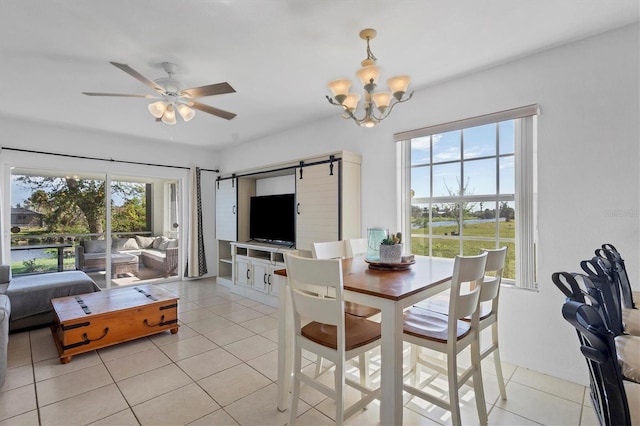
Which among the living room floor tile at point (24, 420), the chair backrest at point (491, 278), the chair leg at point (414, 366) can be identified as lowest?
the living room floor tile at point (24, 420)

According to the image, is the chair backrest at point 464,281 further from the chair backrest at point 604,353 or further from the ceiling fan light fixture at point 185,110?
the ceiling fan light fixture at point 185,110

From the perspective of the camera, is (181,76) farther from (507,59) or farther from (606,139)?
(606,139)

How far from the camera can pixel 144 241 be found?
214 inches

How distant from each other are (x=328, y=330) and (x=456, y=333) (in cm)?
68

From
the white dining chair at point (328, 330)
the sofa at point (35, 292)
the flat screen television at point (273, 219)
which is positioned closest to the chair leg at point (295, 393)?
the white dining chair at point (328, 330)

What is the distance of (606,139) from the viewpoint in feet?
7.10

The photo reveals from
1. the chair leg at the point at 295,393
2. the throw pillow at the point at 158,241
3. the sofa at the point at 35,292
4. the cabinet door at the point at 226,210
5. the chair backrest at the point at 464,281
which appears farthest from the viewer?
the throw pillow at the point at 158,241

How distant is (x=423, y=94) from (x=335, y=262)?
2.39 m

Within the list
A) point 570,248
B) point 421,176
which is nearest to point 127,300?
point 421,176

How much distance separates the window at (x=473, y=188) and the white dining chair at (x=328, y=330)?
1.54 m

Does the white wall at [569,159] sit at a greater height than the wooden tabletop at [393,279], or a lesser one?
greater

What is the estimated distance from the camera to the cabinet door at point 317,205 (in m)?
3.48

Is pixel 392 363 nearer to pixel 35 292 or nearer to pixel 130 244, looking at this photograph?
pixel 35 292

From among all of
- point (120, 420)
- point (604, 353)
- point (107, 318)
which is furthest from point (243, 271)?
point (604, 353)
